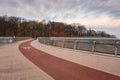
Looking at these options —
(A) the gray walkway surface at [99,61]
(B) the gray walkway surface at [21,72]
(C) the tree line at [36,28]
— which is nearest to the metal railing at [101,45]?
(A) the gray walkway surface at [99,61]

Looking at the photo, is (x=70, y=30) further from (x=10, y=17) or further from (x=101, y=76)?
(x=101, y=76)

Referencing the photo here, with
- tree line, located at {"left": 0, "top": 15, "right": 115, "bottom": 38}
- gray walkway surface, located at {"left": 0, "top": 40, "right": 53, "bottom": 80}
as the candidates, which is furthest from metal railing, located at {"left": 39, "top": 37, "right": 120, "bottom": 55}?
tree line, located at {"left": 0, "top": 15, "right": 115, "bottom": 38}

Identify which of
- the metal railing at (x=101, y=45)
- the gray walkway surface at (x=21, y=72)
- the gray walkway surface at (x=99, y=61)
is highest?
the metal railing at (x=101, y=45)

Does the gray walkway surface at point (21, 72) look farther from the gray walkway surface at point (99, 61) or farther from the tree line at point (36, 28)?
the tree line at point (36, 28)

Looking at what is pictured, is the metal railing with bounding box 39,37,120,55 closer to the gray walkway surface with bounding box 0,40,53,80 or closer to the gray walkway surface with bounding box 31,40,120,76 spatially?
the gray walkway surface with bounding box 31,40,120,76

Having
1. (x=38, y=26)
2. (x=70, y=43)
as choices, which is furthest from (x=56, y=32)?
(x=70, y=43)

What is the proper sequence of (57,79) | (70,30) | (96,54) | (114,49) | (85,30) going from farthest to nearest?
1. (85,30)
2. (70,30)
3. (96,54)
4. (114,49)
5. (57,79)

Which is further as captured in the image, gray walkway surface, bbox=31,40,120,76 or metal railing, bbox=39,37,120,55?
metal railing, bbox=39,37,120,55

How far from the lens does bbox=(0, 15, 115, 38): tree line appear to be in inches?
4774

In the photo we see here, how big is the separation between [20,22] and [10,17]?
8818 millimetres

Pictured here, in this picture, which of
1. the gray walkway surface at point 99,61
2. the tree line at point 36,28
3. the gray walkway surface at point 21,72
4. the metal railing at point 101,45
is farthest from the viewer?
the tree line at point 36,28

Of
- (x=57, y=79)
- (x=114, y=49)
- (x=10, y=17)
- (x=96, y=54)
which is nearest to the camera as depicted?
(x=57, y=79)

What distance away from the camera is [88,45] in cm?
1727

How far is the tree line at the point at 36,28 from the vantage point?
398 ft
